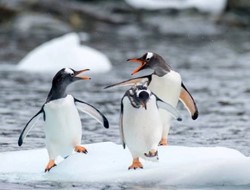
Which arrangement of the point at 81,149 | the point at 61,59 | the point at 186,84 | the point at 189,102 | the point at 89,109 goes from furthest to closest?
1. the point at 61,59
2. the point at 186,84
3. the point at 189,102
4. the point at 89,109
5. the point at 81,149

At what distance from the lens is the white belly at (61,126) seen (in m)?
7.85

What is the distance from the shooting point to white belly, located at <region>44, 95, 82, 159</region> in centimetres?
785

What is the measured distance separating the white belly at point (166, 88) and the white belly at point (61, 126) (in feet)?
2.94

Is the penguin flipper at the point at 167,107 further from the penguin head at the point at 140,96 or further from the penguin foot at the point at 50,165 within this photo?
the penguin foot at the point at 50,165

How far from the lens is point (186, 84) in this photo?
1552cm

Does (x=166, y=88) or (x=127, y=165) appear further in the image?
(x=166, y=88)

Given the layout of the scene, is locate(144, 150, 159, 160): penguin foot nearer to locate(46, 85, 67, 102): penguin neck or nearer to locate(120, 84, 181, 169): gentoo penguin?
locate(120, 84, 181, 169): gentoo penguin

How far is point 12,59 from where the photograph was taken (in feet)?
62.8

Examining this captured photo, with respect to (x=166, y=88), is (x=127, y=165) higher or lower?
lower

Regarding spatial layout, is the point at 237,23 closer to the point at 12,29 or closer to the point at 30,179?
the point at 12,29

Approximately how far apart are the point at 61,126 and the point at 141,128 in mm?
693

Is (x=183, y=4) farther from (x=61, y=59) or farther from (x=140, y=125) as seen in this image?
(x=140, y=125)

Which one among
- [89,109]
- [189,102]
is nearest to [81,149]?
[89,109]

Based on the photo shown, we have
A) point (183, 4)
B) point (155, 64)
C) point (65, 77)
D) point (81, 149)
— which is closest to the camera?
point (81, 149)
